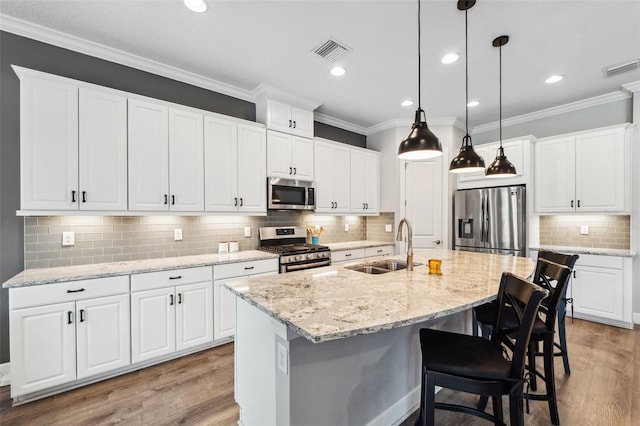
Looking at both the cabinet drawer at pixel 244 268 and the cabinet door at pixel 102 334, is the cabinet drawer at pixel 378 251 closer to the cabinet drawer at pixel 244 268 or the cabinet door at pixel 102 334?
the cabinet drawer at pixel 244 268

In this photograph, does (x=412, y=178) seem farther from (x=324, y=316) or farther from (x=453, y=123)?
(x=324, y=316)

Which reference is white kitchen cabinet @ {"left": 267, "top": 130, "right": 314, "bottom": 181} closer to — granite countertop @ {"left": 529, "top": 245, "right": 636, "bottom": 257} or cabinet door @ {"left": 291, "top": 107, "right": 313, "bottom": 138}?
cabinet door @ {"left": 291, "top": 107, "right": 313, "bottom": 138}

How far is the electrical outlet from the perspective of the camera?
2.52 m

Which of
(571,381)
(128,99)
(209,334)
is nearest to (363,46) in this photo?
(128,99)

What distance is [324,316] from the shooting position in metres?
1.22

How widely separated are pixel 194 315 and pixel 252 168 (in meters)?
1.72

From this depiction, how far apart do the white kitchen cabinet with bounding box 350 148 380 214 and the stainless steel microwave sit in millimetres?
895

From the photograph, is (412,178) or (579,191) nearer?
(579,191)

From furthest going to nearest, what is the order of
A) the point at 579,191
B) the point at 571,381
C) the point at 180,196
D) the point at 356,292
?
the point at 579,191
the point at 180,196
the point at 571,381
the point at 356,292

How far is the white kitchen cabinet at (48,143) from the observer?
7.15 feet

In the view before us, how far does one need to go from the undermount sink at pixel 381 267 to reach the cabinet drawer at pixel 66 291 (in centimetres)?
194

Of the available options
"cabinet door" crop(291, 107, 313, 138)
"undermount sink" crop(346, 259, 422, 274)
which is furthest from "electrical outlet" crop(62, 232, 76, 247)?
"cabinet door" crop(291, 107, 313, 138)

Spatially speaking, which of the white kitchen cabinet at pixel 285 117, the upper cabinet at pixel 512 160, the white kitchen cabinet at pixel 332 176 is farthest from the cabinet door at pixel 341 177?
the upper cabinet at pixel 512 160

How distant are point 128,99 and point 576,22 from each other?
13.0ft
